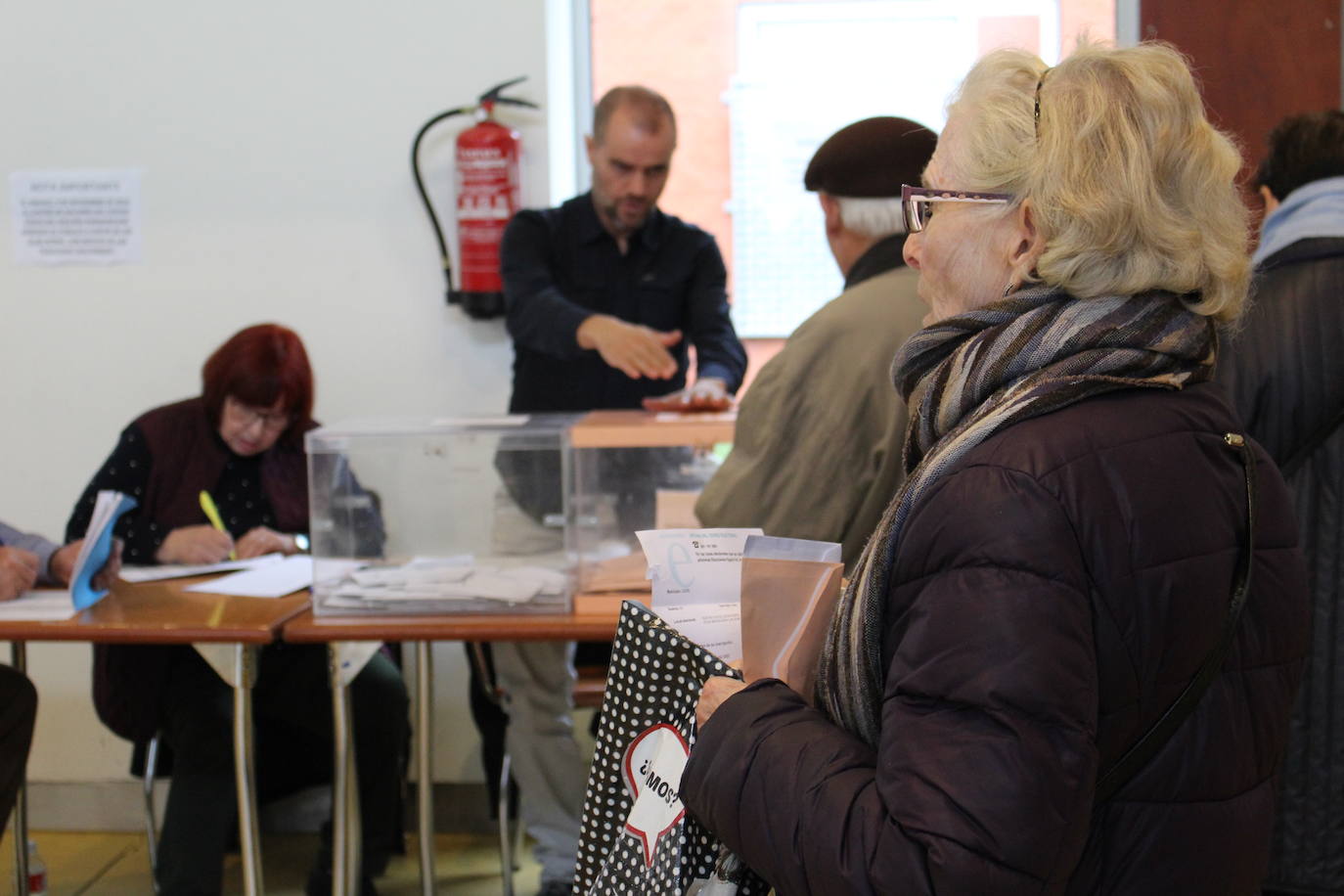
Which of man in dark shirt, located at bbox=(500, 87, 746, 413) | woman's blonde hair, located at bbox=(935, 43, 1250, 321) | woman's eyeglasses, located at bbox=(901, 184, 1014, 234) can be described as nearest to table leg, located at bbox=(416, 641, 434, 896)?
man in dark shirt, located at bbox=(500, 87, 746, 413)

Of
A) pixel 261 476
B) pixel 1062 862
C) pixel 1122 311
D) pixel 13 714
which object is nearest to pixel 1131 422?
pixel 1122 311

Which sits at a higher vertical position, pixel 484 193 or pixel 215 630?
pixel 484 193

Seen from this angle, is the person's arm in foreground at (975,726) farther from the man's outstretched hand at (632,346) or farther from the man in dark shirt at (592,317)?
the man in dark shirt at (592,317)

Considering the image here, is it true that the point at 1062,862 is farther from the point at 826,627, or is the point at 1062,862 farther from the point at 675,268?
the point at 675,268

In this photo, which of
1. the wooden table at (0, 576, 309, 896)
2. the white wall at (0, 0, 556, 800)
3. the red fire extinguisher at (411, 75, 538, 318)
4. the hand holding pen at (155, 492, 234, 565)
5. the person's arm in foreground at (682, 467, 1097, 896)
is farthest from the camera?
the white wall at (0, 0, 556, 800)

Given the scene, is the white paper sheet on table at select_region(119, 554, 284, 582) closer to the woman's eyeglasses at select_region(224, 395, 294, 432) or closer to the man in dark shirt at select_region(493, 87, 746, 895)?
the woman's eyeglasses at select_region(224, 395, 294, 432)

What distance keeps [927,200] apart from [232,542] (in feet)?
7.82

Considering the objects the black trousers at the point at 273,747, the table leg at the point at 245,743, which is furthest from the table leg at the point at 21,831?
the table leg at the point at 245,743

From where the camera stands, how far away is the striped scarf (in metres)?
1.06

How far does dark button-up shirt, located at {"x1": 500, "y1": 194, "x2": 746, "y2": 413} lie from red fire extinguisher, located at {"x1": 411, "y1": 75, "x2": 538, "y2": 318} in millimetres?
185

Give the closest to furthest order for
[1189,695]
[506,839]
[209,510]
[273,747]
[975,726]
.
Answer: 1. [975,726]
2. [1189,695]
3. [506,839]
4. [209,510]
5. [273,747]

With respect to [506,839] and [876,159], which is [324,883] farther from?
[876,159]

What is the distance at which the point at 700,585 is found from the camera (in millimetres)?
1376

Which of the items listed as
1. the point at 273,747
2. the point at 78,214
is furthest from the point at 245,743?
the point at 78,214
